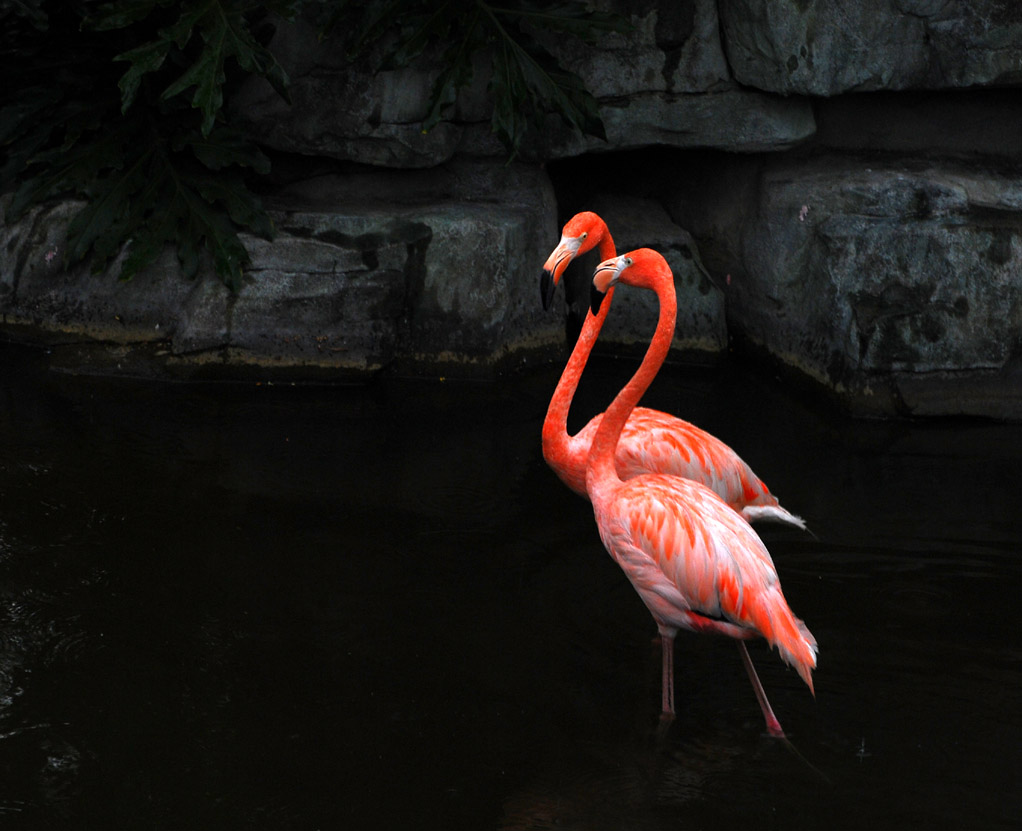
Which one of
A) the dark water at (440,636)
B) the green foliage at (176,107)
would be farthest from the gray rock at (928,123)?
the dark water at (440,636)

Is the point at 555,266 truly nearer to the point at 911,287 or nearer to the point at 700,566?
the point at 700,566

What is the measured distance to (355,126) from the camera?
5727 mm

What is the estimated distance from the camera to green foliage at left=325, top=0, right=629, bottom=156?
5.23 m

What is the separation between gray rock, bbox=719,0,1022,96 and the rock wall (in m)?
0.01

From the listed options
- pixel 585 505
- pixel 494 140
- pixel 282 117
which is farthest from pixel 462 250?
pixel 585 505

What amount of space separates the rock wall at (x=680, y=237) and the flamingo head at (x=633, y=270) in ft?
6.97

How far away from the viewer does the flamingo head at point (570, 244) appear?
3965 mm

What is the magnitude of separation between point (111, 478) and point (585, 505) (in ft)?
6.26

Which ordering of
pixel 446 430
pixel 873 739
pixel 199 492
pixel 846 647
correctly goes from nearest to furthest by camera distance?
pixel 873 739, pixel 846 647, pixel 199 492, pixel 446 430

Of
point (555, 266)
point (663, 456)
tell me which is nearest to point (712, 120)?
point (555, 266)

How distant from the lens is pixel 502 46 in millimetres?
5324

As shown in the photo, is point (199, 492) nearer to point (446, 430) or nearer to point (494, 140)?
point (446, 430)

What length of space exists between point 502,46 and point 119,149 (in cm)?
200

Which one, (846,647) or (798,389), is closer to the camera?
(846,647)
